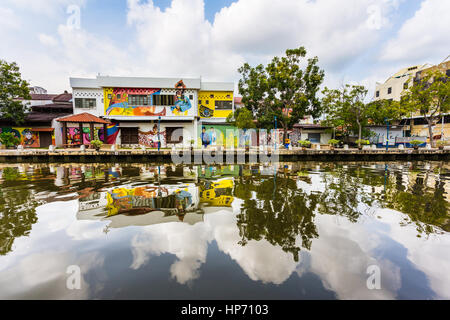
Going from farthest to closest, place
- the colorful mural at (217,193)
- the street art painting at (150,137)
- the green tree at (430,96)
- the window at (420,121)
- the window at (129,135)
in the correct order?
1. the window at (420,121)
2. the street art painting at (150,137)
3. the window at (129,135)
4. the green tree at (430,96)
5. the colorful mural at (217,193)

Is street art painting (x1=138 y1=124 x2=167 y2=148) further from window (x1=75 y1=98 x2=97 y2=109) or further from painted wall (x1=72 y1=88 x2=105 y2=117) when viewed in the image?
window (x1=75 y1=98 x2=97 y2=109)

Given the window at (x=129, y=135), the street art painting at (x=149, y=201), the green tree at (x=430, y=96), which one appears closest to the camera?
the street art painting at (x=149, y=201)

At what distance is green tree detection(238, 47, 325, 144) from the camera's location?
20938 millimetres

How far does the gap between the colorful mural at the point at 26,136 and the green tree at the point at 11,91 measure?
118cm

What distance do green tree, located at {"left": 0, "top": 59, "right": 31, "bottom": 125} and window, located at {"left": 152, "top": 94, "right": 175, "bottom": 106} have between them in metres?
13.8

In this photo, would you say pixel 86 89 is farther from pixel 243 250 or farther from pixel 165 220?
pixel 243 250

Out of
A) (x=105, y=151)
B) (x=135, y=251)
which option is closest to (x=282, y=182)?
(x=135, y=251)

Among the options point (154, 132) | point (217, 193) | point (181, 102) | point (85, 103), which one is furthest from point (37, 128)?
point (217, 193)

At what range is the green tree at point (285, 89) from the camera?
2094 centimetres

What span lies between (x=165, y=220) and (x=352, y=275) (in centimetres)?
407

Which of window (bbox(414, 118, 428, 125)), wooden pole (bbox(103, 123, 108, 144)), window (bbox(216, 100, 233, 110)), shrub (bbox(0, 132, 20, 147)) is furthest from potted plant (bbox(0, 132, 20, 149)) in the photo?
window (bbox(414, 118, 428, 125))

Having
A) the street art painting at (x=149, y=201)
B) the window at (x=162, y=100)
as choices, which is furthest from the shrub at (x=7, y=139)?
the street art painting at (x=149, y=201)

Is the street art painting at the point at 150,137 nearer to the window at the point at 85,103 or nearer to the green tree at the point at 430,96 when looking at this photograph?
the window at the point at 85,103
